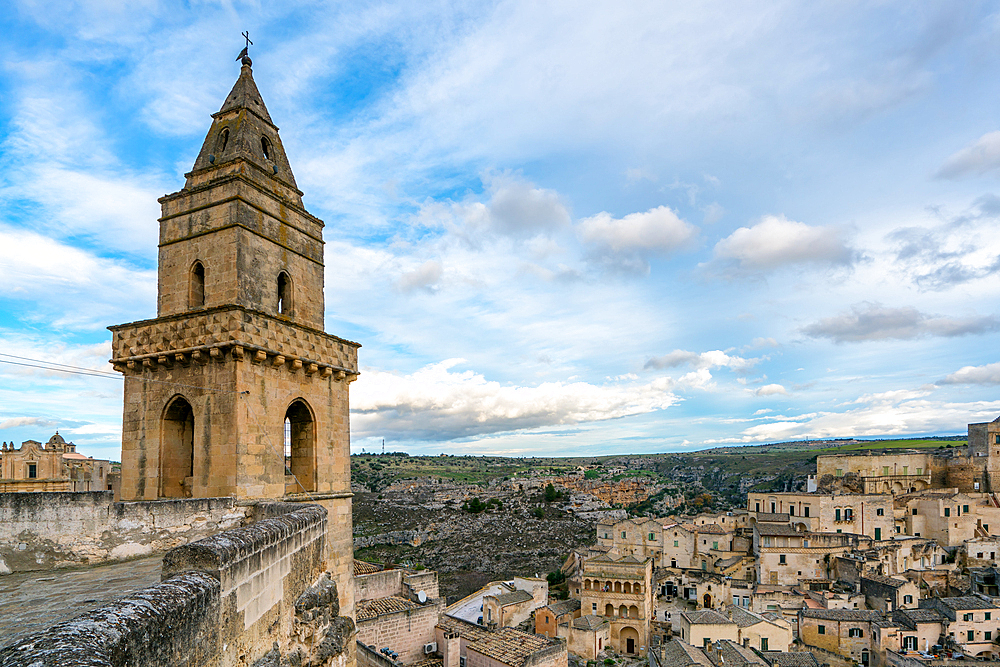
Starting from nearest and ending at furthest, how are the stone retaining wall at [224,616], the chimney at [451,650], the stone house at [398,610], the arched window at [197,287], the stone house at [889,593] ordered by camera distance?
the stone retaining wall at [224,616]
the arched window at [197,287]
the stone house at [398,610]
the chimney at [451,650]
the stone house at [889,593]

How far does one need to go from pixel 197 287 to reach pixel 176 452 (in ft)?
11.8

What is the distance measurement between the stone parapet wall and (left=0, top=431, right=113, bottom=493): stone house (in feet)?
114

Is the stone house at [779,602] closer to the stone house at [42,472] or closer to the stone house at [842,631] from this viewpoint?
the stone house at [842,631]

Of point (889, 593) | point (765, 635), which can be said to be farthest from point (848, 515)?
point (765, 635)

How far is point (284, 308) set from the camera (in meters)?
14.7

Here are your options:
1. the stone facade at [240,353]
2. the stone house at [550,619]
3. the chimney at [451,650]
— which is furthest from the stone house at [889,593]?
the stone facade at [240,353]

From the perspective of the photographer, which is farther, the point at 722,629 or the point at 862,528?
the point at 862,528

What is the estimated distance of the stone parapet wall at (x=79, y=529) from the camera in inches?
318

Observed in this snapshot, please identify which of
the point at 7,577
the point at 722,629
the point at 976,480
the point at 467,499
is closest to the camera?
the point at 7,577

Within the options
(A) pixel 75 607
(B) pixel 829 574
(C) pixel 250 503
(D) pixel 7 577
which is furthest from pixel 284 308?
(B) pixel 829 574

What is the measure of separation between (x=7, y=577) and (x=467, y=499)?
3957 inches

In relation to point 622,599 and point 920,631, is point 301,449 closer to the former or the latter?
point 622,599

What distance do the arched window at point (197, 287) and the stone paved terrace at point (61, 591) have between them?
6.42m

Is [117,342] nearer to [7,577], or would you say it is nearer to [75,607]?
[7,577]
